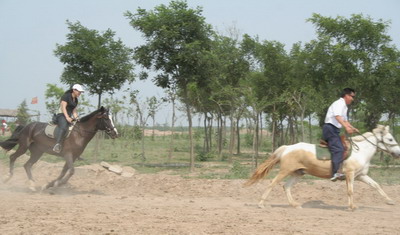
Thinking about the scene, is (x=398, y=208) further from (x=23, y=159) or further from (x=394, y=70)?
(x=23, y=159)

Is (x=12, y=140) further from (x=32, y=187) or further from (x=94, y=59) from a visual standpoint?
(x=94, y=59)

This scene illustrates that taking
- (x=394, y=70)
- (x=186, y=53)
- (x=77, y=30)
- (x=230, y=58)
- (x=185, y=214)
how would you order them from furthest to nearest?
(x=230, y=58) → (x=394, y=70) → (x=77, y=30) → (x=186, y=53) → (x=185, y=214)

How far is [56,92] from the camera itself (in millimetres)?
43094

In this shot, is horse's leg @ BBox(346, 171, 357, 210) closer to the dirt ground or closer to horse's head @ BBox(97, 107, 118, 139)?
the dirt ground

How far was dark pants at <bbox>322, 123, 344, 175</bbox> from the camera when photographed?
31.0 feet

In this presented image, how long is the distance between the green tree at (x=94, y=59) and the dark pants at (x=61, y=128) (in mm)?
7916

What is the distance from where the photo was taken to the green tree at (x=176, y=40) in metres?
18.1

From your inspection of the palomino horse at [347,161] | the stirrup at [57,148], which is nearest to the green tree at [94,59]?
the stirrup at [57,148]

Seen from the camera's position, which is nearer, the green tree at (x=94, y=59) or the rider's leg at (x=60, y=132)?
the rider's leg at (x=60, y=132)

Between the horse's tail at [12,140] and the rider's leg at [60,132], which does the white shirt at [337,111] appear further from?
the horse's tail at [12,140]

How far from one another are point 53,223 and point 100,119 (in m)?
4.91

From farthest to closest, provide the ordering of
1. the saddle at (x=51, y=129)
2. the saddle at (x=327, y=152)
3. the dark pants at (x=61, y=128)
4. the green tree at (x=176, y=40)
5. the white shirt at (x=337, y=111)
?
the green tree at (x=176, y=40), the saddle at (x=51, y=129), the dark pants at (x=61, y=128), the saddle at (x=327, y=152), the white shirt at (x=337, y=111)

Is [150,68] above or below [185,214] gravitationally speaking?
above

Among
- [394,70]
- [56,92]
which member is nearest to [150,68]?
[394,70]
